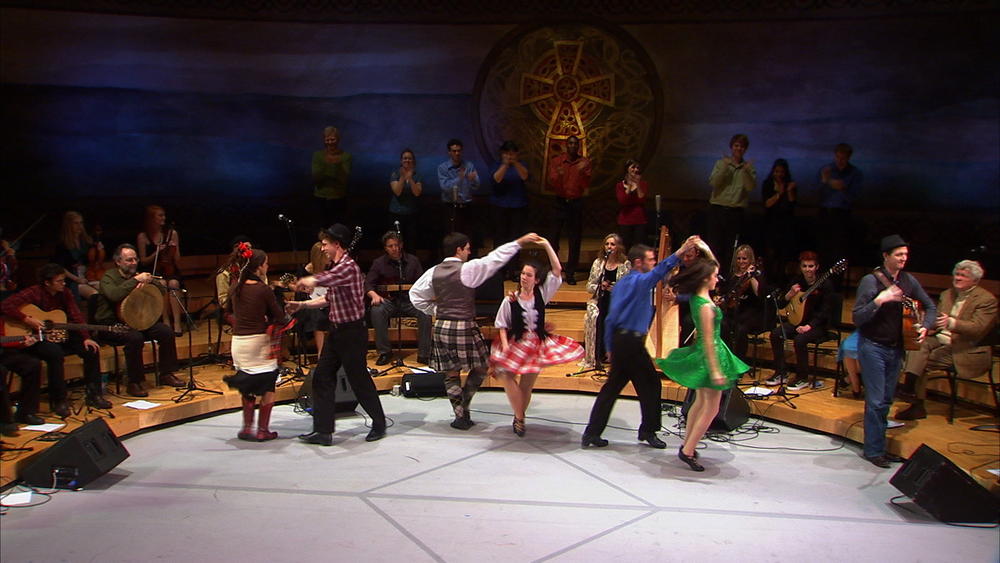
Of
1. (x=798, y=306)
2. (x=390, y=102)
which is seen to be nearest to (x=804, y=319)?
(x=798, y=306)

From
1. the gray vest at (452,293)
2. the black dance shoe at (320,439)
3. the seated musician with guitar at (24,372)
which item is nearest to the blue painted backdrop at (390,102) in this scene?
the seated musician with guitar at (24,372)

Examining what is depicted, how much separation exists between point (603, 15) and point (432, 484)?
744 cm

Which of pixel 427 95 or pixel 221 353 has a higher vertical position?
pixel 427 95

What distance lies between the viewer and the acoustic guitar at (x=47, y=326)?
6.97 m

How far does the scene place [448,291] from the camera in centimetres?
734

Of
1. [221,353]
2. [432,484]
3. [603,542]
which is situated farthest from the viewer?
[221,353]

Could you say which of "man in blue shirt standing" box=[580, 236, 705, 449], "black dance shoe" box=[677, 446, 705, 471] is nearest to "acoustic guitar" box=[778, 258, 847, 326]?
"man in blue shirt standing" box=[580, 236, 705, 449]

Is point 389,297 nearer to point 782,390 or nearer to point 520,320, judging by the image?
point 520,320

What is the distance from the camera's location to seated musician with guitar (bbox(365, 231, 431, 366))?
902cm

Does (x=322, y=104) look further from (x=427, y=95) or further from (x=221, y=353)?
(x=221, y=353)

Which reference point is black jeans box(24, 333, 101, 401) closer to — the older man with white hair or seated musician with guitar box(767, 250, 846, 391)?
seated musician with guitar box(767, 250, 846, 391)

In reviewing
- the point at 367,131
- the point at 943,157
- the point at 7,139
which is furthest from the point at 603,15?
the point at 7,139

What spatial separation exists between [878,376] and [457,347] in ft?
10.4

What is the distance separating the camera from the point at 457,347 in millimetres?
7336
